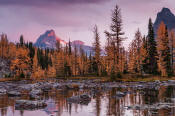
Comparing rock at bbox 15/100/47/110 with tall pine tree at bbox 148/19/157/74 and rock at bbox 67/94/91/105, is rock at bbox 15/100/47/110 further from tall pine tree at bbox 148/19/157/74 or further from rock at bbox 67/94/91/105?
tall pine tree at bbox 148/19/157/74

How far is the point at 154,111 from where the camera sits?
12.9 metres

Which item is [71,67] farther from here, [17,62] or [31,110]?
[31,110]

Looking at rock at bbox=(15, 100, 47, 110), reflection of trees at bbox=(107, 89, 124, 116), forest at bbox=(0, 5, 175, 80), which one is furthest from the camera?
forest at bbox=(0, 5, 175, 80)

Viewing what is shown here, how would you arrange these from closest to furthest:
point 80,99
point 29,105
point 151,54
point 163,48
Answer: point 29,105 → point 80,99 → point 163,48 → point 151,54

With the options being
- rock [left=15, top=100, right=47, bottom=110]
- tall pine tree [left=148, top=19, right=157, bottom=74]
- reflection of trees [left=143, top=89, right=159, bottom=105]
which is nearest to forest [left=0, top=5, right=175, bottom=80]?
tall pine tree [left=148, top=19, right=157, bottom=74]

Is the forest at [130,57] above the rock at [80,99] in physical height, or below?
above

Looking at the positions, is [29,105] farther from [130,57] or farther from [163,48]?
[130,57]

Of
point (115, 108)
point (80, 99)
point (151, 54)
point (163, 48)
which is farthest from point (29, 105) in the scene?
point (151, 54)

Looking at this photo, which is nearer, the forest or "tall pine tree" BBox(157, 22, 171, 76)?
the forest

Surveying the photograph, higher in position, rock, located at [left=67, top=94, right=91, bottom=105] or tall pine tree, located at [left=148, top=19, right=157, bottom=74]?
tall pine tree, located at [left=148, top=19, right=157, bottom=74]

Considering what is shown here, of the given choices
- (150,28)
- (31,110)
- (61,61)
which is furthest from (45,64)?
(31,110)

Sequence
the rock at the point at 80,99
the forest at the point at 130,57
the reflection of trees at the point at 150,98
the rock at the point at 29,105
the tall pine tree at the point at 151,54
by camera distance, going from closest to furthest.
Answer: the rock at the point at 29,105 < the reflection of trees at the point at 150,98 < the rock at the point at 80,99 < the forest at the point at 130,57 < the tall pine tree at the point at 151,54

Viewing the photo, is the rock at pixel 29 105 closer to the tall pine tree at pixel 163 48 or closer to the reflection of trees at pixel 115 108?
the reflection of trees at pixel 115 108

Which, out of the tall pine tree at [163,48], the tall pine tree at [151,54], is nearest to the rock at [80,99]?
the tall pine tree at [163,48]
